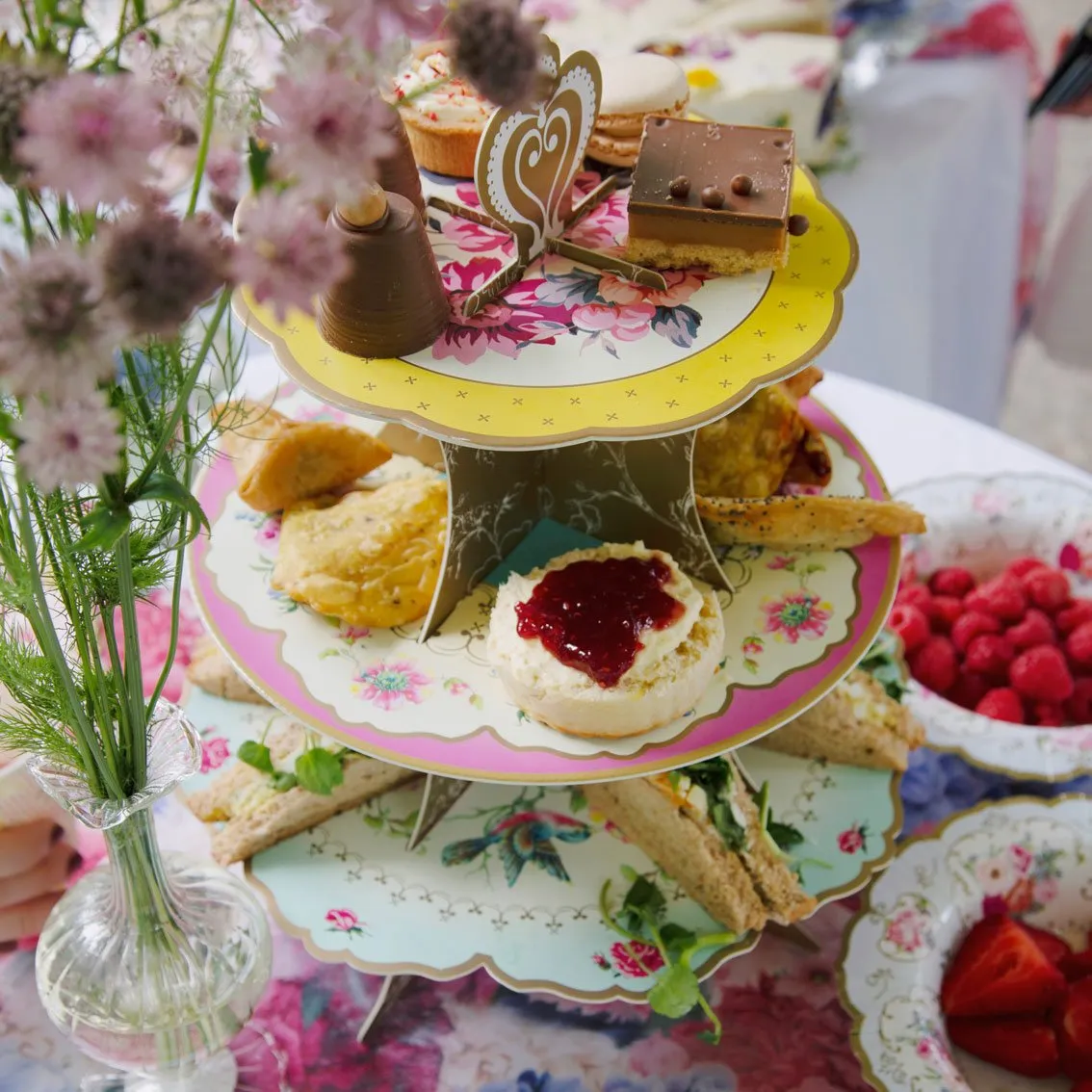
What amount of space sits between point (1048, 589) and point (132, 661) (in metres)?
1.20

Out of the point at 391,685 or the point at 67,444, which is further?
the point at 391,685

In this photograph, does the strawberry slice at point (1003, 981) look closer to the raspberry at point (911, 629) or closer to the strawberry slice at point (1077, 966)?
the strawberry slice at point (1077, 966)

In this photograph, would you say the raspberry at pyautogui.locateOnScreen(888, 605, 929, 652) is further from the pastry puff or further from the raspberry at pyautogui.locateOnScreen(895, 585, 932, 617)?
the pastry puff

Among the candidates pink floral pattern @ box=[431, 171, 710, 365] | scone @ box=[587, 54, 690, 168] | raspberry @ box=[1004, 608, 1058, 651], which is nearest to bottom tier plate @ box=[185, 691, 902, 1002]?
raspberry @ box=[1004, 608, 1058, 651]

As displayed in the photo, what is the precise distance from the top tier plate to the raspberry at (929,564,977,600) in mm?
646

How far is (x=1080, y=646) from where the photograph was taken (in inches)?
61.2

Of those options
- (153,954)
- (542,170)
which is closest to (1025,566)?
(542,170)

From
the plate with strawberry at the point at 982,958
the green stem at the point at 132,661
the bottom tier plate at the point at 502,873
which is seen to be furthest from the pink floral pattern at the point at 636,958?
the green stem at the point at 132,661

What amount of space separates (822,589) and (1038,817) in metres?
0.37

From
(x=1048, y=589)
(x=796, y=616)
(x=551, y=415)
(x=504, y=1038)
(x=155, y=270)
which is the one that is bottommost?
(x=504, y=1038)

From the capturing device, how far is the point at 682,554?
127 centimetres

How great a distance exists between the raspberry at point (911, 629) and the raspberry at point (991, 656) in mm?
62

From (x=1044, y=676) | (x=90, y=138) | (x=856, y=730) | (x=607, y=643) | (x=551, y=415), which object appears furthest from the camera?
(x=1044, y=676)

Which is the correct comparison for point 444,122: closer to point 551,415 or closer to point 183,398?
point 551,415
